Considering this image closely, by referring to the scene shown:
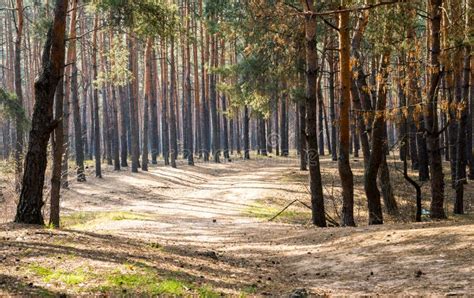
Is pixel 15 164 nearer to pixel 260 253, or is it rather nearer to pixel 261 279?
pixel 260 253

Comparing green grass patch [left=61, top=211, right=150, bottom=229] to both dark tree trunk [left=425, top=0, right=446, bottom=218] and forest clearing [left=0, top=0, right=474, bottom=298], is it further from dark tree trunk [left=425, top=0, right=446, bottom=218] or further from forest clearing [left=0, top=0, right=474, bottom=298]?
dark tree trunk [left=425, top=0, right=446, bottom=218]

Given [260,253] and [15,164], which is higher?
[15,164]

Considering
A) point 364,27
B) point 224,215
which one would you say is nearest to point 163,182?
point 224,215

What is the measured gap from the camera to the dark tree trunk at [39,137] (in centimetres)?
1069

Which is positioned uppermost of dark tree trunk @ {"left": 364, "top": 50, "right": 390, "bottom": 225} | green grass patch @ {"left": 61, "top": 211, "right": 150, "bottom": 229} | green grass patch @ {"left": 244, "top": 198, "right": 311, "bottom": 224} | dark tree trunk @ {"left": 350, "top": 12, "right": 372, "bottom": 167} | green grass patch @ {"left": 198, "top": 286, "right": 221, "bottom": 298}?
dark tree trunk @ {"left": 350, "top": 12, "right": 372, "bottom": 167}

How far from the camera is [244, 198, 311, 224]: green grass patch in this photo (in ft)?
58.2

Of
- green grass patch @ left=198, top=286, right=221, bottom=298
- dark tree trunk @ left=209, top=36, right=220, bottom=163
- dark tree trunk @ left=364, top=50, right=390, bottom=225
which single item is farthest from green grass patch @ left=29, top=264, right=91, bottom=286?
dark tree trunk @ left=209, top=36, right=220, bottom=163

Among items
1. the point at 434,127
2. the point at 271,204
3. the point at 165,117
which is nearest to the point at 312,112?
the point at 434,127

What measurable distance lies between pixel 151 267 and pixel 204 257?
175 centimetres

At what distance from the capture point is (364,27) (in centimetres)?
1477

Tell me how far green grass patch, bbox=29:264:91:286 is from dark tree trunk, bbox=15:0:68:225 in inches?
148

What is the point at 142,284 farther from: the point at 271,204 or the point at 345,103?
the point at 271,204

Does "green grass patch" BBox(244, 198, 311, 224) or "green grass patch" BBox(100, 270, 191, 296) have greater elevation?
"green grass patch" BBox(100, 270, 191, 296)

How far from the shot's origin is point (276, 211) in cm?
1975
